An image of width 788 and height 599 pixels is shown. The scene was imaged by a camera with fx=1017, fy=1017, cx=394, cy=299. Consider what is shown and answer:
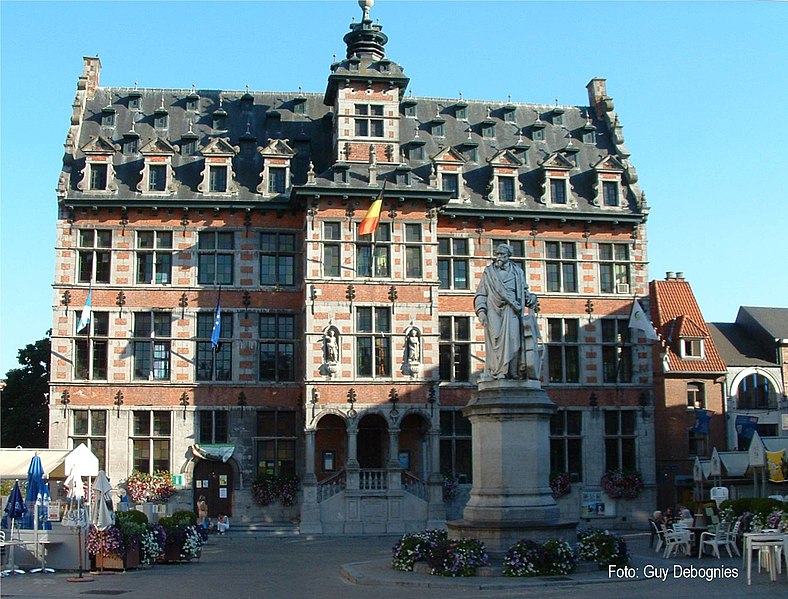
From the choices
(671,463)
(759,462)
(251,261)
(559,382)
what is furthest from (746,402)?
(251,261)

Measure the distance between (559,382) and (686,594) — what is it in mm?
22703

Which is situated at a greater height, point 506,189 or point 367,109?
point 367,109

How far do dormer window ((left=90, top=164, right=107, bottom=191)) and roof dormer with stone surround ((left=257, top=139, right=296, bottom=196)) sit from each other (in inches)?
218

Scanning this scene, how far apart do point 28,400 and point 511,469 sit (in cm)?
3630

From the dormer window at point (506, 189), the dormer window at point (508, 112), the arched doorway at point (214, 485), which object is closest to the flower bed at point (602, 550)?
the arched doorway at point (214, 485)

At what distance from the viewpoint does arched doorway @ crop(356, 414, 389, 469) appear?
36.1 metres

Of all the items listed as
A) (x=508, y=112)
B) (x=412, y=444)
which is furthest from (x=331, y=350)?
(x=508, y=112)

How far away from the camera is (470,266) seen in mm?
37969

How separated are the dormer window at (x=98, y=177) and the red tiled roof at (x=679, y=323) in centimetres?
2453

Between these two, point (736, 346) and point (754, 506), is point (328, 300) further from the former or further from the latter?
point (736, 346)

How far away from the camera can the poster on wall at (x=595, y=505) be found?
36969 mm

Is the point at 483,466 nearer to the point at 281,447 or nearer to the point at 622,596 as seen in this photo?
the point at 622,596

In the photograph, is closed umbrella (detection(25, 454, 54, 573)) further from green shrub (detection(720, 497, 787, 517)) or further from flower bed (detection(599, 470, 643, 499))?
flower bed (detection(599, 470, 643, 499))

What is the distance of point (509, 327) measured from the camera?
762 inches
